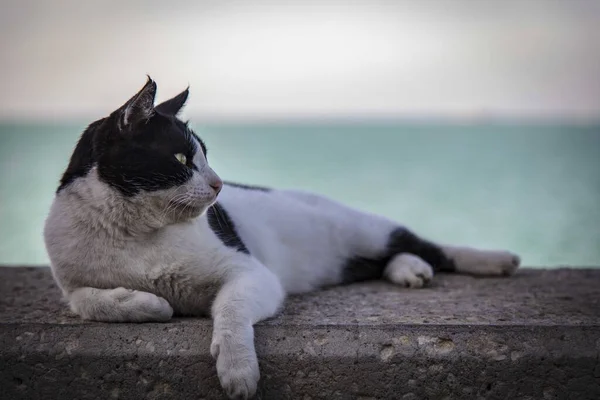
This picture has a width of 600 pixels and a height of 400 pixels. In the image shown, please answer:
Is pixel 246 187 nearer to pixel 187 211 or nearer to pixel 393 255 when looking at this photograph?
pixel 393 255

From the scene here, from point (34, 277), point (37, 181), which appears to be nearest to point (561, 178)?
point (37, 181)

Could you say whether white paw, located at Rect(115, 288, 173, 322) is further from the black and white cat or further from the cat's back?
the cat's back

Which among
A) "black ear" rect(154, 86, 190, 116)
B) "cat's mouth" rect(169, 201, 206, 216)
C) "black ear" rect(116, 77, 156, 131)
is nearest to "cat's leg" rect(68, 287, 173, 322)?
"cat's mouth" rect(169, 201, 206, 216)

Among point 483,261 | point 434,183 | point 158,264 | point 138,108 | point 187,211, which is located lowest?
point 434,183

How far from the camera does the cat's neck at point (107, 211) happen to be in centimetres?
230

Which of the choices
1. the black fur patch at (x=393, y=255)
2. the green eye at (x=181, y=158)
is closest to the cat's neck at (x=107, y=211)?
the green eye at (x=181, y=158)

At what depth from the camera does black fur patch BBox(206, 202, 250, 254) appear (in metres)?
2.60

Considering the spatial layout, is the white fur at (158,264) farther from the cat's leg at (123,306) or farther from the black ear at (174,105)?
the black ear at (174,105)

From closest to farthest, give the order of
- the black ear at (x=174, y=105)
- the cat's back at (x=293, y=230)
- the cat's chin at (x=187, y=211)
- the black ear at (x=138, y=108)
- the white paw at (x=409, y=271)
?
the black ear at (x=138, y=108)
the cat's chin at (x=187, y=211)
the black ear at (x=174, y=105)
the cat's back at (x=293, y=230)
the white paw at (x=409, y=271)

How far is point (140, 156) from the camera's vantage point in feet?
7.39

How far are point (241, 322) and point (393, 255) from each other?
1.38m

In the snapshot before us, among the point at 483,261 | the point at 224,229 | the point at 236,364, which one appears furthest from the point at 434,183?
the point at 236,364

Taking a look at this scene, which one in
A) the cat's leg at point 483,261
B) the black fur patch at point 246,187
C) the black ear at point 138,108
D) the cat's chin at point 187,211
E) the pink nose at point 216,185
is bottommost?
the cat's leg at point 483,261

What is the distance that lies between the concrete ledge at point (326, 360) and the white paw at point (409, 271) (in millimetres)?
767
